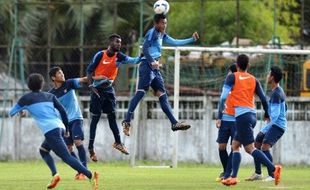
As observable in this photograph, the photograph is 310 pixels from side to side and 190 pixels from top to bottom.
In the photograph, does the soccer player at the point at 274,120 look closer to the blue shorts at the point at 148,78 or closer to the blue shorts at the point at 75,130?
the blue shorts at the point at 148,78

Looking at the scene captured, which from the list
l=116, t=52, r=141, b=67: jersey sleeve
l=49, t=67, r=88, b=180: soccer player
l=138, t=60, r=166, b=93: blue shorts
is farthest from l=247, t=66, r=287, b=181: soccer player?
l=49, t=67, r=88, b=180: soccer player

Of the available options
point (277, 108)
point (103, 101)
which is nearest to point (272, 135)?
point (277, 108)

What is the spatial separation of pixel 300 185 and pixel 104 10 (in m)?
28.2

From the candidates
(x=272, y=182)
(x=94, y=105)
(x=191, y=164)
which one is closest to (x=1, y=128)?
(x=191, y=164)

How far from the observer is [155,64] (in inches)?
966

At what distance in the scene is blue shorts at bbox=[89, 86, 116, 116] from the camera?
84.2 ft

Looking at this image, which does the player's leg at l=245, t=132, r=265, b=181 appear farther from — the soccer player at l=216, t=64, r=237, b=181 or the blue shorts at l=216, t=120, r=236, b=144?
the blue shorts at l=216, t=120, r=236, b=144

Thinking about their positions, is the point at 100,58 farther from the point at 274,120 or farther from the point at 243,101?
the point at 243,101

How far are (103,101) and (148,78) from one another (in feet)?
4.13

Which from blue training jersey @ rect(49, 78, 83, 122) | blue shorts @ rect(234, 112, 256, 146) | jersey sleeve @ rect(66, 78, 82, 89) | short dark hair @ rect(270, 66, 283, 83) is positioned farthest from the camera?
blue training jersey @ rect(49, 78, 83, 122)

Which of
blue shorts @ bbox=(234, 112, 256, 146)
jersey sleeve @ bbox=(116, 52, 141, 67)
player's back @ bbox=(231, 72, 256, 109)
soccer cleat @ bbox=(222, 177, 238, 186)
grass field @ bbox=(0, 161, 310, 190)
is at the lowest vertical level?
grass field @ bbox=(0, 161, 310, 190)

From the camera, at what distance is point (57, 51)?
139ft

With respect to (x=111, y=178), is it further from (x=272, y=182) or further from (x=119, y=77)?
(x=119, y=77)

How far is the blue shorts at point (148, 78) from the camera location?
82.4 ft
